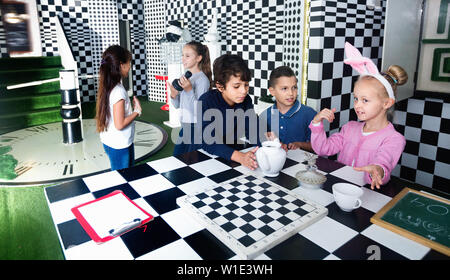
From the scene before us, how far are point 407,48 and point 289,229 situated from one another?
5.33 ft

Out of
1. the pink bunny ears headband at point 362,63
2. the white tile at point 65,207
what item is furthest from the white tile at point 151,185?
the pink bunny ears headband at point 362,63

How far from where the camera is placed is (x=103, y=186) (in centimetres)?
107

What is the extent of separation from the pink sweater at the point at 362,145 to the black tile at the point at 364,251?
47 cm

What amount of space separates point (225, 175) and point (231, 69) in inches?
22.2

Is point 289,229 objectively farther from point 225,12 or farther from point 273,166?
point 225,12

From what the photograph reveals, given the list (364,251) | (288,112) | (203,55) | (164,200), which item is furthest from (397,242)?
(203,55)

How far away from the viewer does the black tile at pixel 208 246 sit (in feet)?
2.34

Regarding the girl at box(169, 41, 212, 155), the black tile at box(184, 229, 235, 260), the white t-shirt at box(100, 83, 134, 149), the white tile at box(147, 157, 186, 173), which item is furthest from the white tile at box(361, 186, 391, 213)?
the white t-shirt at box(100, 83, 134, 149)

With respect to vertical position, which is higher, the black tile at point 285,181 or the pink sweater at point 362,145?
the pink sweater at point 362,145

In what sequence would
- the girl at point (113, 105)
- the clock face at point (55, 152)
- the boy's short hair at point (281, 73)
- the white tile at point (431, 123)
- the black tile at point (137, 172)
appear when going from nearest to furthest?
the black tile at point (137, 172), the boy's short hair at point (281, 73), the girl at point (113, 105), the white tile at point (431, 123), the clock face at point (55, 152)

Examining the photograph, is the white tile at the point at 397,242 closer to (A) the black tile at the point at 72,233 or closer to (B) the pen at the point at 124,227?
(B) the pen at the point at 124,227

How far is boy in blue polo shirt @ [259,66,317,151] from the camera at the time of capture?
5.61 feet

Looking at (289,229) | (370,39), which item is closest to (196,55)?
(370,39)

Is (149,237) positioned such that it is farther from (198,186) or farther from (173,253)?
(198,186)
